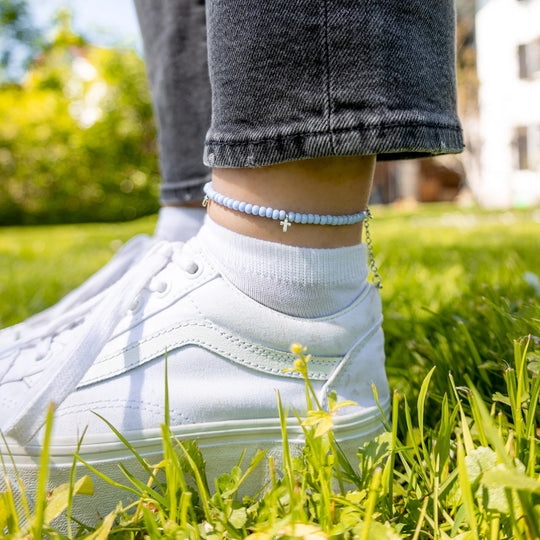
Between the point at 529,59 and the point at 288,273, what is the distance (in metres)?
15.7

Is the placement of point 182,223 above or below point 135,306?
above

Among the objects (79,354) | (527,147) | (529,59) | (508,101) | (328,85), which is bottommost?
(79,354)

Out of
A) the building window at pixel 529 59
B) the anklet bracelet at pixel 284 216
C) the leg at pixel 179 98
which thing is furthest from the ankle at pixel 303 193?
the building window at pixel 529 59

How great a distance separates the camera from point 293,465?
2.19 feet

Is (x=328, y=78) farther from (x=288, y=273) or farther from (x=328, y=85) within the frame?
(x=288, y=273)

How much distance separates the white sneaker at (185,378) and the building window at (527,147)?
46.8 feet

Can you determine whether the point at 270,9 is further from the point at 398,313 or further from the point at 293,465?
the point at 398,313

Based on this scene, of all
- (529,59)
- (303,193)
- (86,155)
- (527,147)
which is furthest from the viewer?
(527,147)

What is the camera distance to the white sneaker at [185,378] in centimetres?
73

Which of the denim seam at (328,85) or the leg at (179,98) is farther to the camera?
→ the leg at (179,98)

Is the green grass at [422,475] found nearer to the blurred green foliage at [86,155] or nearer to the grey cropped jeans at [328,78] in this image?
the grey cropped jeans at [328,78]

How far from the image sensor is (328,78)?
672 mm

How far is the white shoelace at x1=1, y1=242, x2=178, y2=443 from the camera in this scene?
720mm

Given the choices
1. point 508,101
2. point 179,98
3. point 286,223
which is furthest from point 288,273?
point 508,101
